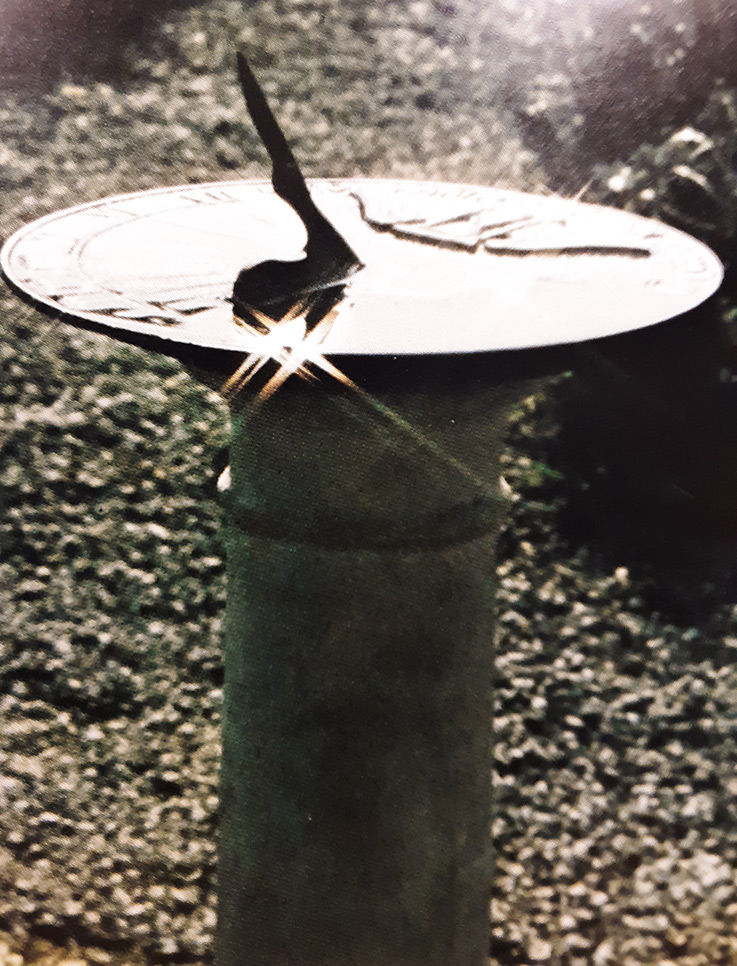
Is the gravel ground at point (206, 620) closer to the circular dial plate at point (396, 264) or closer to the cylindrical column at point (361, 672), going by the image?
the circular dial plate at point (396, 264)

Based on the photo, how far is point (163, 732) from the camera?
1.82 m

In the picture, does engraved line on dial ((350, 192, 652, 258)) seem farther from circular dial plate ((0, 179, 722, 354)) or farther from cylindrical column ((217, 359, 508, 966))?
cylindrical column ((217, 359, 508, 966))

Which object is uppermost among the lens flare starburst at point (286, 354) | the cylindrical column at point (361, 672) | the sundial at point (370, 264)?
the sundial at point (370, 264)

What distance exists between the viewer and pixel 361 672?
1048 mm

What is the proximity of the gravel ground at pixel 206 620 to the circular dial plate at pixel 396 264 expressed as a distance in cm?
16

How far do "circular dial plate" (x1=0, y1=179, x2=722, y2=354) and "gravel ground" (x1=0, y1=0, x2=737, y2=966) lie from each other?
0.51 feet

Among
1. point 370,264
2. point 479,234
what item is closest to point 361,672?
point 370,264

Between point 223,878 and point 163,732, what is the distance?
69 cm

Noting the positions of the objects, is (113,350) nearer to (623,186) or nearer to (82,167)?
(82,167)

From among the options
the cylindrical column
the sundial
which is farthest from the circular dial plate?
the cylindrical column

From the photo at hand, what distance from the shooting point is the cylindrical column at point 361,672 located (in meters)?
1.00

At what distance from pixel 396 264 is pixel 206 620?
107 centimetres

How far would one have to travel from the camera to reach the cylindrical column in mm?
1003

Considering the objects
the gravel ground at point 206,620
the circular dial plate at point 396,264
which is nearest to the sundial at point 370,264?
the circular dial plate at point 396,264
